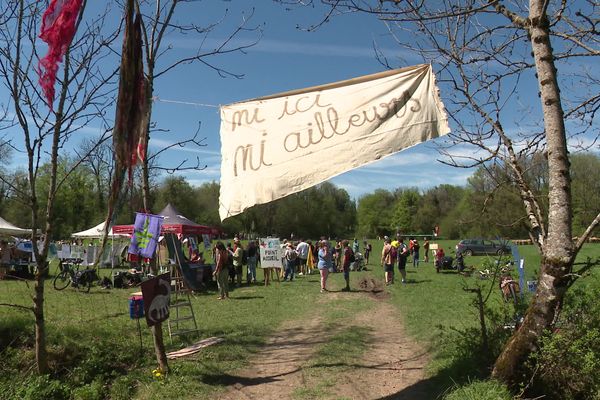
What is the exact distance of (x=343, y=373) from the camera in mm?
6816

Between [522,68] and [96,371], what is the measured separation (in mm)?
6933

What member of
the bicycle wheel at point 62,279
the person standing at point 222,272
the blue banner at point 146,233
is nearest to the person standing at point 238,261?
the person standing at point 222,272

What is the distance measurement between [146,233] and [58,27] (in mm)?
3617

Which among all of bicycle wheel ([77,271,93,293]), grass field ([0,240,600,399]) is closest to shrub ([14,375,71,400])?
grass field ([0,240,600,399])

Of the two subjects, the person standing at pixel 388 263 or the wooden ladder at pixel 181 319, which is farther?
the person standing at pixel 388 263

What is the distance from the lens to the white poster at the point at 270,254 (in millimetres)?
19719

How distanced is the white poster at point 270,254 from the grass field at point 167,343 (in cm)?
551

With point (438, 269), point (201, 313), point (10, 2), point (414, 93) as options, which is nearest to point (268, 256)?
point (201, 313)

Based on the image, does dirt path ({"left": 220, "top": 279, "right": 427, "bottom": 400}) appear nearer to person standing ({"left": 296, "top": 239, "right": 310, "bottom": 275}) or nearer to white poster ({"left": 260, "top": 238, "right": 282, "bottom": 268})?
white poster ({"left": 260, "top": 238, "right": 282, "bottom": 268})

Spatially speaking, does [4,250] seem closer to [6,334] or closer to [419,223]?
[6,334]

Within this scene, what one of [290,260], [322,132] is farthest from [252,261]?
[322,132]

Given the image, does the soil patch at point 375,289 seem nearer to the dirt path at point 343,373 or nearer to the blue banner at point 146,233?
the dirt path at point 343,373

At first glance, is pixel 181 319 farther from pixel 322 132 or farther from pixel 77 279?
pixel 77 279

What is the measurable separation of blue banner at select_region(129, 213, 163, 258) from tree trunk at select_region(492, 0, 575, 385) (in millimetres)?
4948
